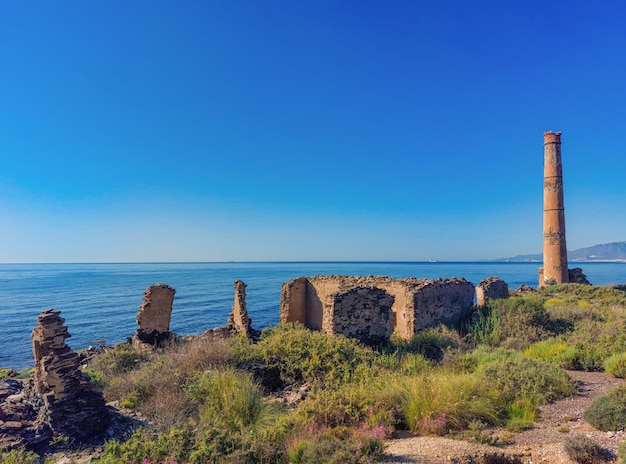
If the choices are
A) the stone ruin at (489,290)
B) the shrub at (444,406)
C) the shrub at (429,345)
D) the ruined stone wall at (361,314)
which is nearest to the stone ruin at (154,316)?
the ruined stone wall at (361,314)

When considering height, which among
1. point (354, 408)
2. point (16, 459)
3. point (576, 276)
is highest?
point (576, 276)

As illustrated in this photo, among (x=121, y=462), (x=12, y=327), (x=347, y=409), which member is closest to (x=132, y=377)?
(x=121, y=462)

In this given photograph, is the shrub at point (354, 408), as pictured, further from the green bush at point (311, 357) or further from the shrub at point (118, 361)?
the shrub at point (118, 361)

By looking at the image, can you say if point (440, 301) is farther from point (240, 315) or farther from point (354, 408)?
point (354, 408)

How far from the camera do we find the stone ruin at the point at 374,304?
13.2 meters

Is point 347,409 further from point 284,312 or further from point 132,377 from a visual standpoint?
point 284,312

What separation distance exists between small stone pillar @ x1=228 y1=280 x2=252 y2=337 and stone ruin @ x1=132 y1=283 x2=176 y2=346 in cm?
293

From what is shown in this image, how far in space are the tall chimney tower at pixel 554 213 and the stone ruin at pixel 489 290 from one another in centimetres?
1035

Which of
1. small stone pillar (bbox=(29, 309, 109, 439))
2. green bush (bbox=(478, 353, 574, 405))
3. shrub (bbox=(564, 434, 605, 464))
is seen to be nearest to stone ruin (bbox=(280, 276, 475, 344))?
green bush (bbox=(478, 353, 574, 405))

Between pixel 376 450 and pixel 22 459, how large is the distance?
5.57 meters

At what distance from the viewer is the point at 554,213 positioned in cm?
3100

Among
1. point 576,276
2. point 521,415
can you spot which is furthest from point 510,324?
point 576,276

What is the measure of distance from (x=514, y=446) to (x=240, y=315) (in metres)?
13.3

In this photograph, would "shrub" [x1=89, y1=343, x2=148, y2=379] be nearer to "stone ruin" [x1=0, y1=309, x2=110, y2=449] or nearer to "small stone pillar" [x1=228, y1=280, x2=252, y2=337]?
"small stone pillar" [x1=228, y1=280, x2=252, y2=337]
